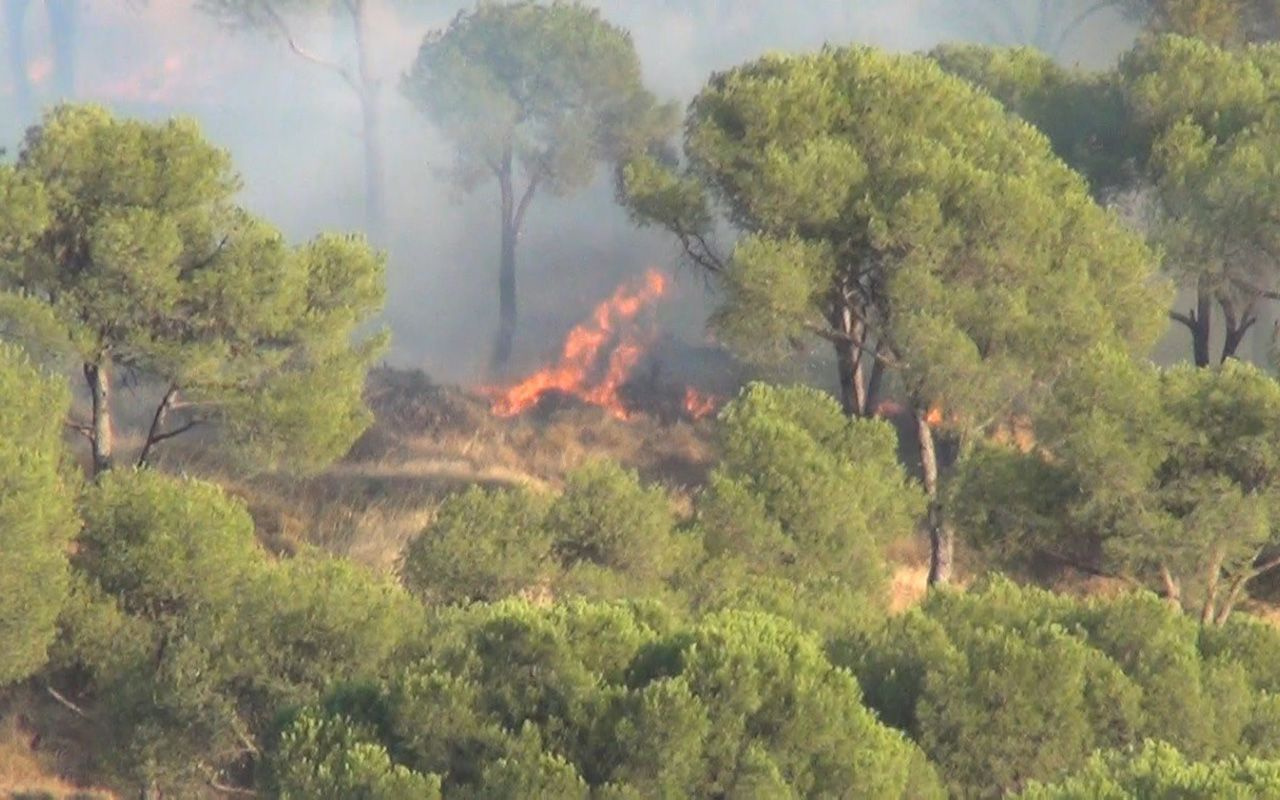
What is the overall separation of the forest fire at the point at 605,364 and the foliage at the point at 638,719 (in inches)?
1139

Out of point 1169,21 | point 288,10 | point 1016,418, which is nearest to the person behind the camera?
point 1016,418

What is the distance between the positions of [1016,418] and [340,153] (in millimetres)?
48342

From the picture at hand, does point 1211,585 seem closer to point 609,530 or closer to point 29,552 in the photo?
point 609,530

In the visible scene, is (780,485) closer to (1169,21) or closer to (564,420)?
(564,420)

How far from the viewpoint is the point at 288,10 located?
66375mm

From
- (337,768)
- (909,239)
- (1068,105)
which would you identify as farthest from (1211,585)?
(1068,105)

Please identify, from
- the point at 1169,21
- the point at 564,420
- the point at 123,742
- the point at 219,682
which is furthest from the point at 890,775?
the point at 1169,21

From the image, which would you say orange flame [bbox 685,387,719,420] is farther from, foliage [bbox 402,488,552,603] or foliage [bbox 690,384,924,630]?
foliage [bbox 402,488,552,603]

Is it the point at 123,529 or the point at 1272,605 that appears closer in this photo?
the point at 123,529

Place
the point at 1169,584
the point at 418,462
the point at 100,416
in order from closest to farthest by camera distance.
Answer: the point at 1169,584 → the point at 100,416 → the point at 418,462

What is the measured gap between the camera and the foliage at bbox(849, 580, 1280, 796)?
15.1 m

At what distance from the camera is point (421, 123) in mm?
73312

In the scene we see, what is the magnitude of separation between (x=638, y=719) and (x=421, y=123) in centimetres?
6218

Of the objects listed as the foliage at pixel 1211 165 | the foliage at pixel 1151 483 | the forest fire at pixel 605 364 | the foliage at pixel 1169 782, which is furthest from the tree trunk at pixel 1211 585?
the forest fire at pixel 605 364
